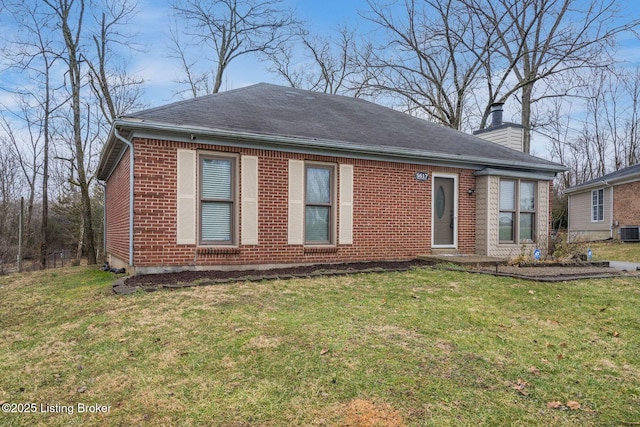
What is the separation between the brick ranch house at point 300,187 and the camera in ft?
24.7

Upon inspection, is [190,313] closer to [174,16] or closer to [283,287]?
[283,287]

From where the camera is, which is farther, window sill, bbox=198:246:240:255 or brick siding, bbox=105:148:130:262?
brick siding, bbox=105:148:130:262

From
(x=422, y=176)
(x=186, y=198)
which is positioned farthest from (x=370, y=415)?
(x=422, y=176)

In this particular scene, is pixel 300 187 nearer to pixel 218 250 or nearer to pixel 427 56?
pixel 218 250

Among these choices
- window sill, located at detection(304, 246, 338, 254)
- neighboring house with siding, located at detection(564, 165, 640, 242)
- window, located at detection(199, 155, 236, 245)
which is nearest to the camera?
window, located at detection(199, 155, 236, 245)

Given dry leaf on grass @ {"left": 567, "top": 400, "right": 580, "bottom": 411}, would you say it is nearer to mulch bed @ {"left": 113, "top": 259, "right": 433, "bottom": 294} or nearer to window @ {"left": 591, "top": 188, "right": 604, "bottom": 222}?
mulch bed @ {"left": 113, "top": 259, "right": 433, "bottom": 294}

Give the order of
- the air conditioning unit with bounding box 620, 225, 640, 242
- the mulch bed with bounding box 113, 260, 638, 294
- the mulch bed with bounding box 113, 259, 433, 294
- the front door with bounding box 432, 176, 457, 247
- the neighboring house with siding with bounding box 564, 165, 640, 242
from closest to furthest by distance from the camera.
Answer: the mulch bed with bounding box 113, 259, 433, 294
the mulch bed with bounding box 113, 260, 638, 294
the front door with bounding box 432, 176, 457, 247
the air conditioning unit with bounding box 620, 225, 640, 242
the neighboring house with siding with bounding box 564, 165, 640, 242

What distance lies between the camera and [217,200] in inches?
314

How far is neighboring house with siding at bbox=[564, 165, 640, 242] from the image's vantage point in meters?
20.2

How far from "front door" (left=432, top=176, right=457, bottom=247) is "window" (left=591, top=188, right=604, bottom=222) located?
17.4 metres

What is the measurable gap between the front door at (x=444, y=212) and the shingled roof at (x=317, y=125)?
2.18ft

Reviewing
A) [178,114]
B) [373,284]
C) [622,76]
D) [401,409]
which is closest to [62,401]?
[401,409]

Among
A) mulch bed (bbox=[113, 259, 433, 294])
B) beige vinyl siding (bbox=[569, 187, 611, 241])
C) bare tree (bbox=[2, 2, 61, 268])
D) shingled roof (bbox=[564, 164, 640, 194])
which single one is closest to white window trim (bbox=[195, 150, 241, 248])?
mulch bed (bbox=[113, 259, 433, 294])

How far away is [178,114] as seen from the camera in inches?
312
